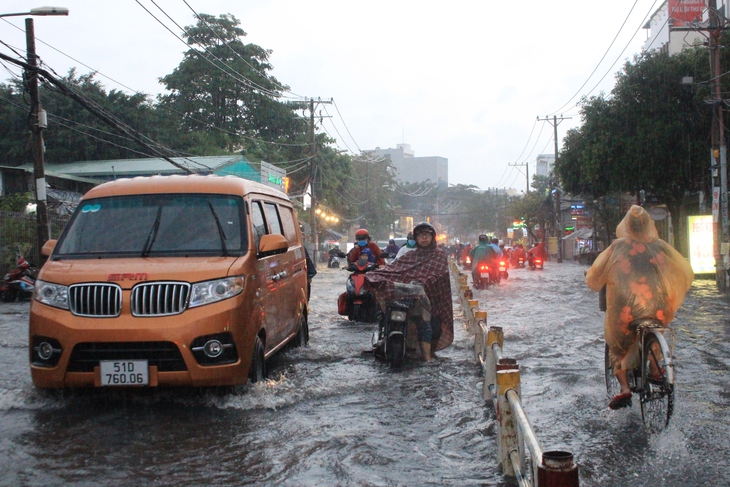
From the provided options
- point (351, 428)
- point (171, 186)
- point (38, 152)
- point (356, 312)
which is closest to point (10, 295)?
point (38, 152)

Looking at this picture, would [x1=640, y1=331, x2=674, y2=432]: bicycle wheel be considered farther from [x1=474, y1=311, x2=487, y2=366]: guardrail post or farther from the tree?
the tree

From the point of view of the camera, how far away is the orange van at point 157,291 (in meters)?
5.75

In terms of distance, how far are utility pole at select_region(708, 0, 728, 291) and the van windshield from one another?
57.8 feet

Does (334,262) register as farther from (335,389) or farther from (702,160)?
(335,389)

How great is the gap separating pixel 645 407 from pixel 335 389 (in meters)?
2.88

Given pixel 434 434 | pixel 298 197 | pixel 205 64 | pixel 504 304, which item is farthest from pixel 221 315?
pixel 205 64

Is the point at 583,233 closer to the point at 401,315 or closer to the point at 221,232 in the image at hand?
the point at 401,315

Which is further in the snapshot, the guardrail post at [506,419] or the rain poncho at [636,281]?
the rain poncho at [636,281]

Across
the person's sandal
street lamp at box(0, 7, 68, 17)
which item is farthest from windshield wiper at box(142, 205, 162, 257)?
street lamp at box(0, 7, 68, 17)

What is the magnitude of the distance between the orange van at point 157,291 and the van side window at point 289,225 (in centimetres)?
156

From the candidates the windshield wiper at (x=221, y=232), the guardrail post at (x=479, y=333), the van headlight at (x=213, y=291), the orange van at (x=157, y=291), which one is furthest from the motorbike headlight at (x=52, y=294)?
the guardrail post at (x=479, y=333)

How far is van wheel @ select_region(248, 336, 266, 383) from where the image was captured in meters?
6.40

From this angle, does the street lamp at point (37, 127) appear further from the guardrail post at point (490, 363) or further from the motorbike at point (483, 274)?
the guardrail post at point (490, 363)

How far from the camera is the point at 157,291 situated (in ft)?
19.2
